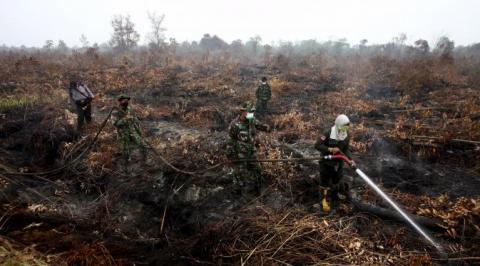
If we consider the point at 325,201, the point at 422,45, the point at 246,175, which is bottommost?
the point at 325,201

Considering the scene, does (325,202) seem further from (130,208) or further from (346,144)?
(130,208)

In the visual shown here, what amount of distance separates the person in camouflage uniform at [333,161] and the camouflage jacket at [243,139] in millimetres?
1094

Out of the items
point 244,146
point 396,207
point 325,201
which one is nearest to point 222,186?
point 244,146

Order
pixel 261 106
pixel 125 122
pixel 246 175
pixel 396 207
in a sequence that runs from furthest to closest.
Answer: pixel 261 106 < pixel 125 122 < pixel 246 175 < pixel 396 207

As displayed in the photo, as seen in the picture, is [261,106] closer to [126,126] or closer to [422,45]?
[126,126]

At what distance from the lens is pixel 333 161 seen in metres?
4.40

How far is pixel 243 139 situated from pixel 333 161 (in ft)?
5.06

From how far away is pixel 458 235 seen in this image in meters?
3.80

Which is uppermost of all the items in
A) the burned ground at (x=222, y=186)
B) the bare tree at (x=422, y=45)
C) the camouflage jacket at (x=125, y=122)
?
the bare tree at (x=422, y=45)

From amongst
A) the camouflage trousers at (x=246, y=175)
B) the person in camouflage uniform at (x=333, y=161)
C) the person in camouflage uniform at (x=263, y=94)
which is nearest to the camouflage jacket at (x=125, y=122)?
the camouflage trousers at (x=246, y=175)

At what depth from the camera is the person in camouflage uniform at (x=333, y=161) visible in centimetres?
420

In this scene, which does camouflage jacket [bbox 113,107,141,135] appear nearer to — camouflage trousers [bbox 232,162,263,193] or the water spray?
camouflage trousers [bbox 232,162,263,193]

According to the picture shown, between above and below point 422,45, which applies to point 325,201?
below

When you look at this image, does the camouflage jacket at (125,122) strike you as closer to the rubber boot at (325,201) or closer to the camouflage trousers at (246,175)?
the camouflage trousers at (246,175)
